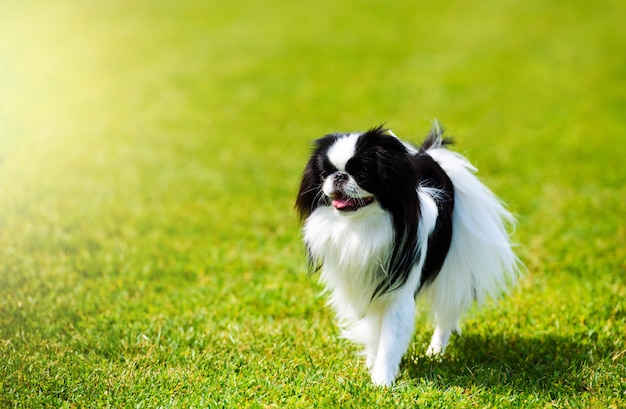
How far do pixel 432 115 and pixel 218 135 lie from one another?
3.52 meters

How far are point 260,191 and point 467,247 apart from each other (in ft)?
14.7

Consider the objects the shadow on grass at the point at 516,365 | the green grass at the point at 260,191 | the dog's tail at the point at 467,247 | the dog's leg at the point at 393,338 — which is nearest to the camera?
the dog's leg at the point at 393,338

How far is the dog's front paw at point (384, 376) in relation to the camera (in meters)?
4.20

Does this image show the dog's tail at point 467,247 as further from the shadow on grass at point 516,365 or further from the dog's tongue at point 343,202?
the dog's tongue at point 343,202

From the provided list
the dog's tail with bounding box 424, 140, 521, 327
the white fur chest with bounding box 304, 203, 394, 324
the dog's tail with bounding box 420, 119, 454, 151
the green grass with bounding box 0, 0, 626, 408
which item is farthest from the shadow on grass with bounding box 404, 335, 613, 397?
the dog's tail with bounding box 420, 119, 454, 151

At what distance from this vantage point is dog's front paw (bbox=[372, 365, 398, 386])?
4.20 metres

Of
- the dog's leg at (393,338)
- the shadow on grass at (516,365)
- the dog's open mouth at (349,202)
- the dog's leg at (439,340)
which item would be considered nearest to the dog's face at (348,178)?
the dog's open mouth at (349,202)

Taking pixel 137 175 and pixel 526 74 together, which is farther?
pixel 526 74

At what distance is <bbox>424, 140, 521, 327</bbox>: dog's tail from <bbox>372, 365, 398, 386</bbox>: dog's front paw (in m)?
0.66

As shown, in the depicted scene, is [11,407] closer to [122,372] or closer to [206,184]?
[122,372]

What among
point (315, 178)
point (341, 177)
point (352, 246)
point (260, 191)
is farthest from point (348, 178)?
point (260, 191)

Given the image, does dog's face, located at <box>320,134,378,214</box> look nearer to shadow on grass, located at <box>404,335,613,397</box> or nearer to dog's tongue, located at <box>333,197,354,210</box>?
dog's tongue, located at <box>333,197,354,210</box>

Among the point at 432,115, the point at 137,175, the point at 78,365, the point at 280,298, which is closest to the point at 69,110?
the point at 137,175

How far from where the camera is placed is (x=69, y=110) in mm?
12703
